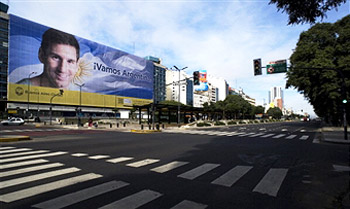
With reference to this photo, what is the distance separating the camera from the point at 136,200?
13.9 feet

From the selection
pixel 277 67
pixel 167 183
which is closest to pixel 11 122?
pixel 277 67

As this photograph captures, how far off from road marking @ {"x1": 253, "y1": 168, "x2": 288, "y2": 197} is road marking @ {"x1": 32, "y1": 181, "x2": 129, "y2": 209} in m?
3.29

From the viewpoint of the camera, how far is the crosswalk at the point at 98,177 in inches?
164

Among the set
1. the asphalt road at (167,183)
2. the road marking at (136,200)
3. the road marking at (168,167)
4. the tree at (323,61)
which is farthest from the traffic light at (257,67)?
the road marking at (136,200)

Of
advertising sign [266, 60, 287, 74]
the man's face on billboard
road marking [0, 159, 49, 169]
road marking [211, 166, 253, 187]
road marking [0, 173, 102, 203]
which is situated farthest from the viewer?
the man's face on billboard

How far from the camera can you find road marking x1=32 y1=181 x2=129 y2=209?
3928 mm

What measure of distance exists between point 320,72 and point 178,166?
25792 millimetres

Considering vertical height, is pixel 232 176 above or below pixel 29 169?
below

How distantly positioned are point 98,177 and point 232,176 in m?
3.77

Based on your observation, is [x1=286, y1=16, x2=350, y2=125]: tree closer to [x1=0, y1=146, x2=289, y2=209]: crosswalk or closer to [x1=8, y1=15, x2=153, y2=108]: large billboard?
[x1=0, y1=146, x2=289, y2=209]: crosswalk

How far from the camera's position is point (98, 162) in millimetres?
7777

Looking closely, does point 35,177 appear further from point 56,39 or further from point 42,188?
point 56,39

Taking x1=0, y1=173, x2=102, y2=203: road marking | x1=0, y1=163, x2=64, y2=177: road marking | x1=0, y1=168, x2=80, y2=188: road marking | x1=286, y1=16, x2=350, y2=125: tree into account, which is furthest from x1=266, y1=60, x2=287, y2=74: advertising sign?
x1=0, y1=163, x2=64, y2=177: road marking

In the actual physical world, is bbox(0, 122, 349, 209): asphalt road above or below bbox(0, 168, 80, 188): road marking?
below
